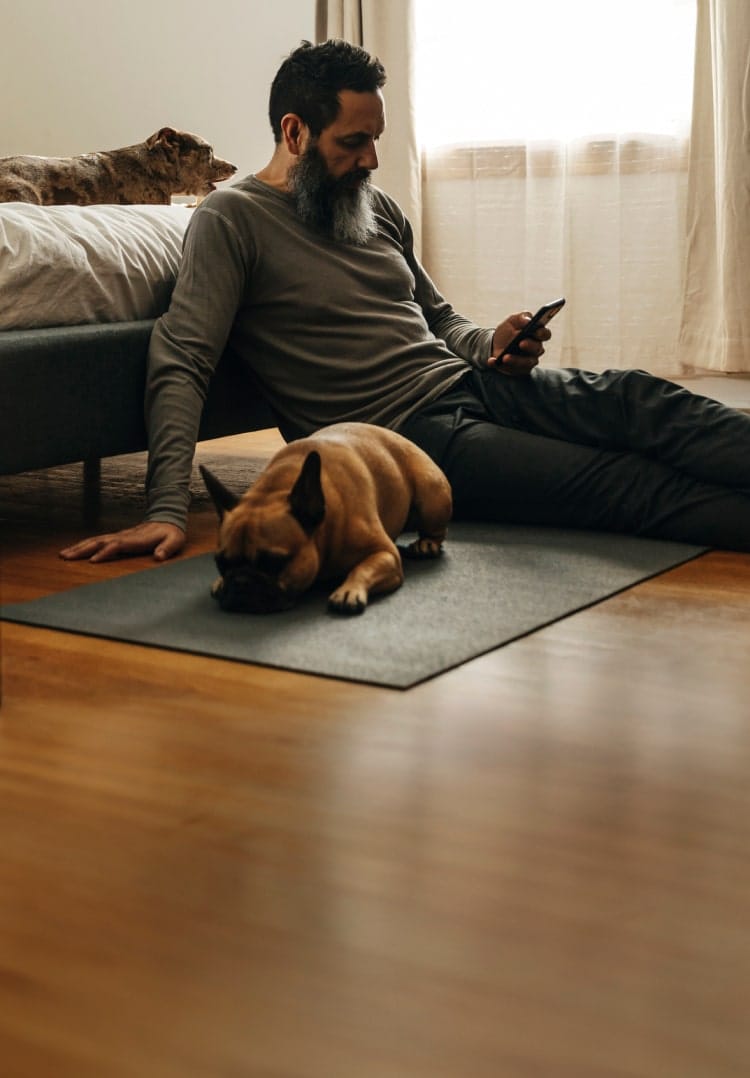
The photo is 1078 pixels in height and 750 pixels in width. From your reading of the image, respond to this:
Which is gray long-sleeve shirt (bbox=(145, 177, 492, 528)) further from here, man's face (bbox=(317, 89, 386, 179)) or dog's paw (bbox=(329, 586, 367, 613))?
dog's paw (bbox=(329, 586, 367, 613))

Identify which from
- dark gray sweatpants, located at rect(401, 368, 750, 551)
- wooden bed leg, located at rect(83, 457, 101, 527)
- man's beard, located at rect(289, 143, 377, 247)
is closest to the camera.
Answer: dark gray sweatpants, located at rect(401, 368, 750, 551)

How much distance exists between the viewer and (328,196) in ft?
8.82

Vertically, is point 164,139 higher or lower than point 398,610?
higher

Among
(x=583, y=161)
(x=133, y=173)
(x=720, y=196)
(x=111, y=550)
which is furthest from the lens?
(x=583, y=161)

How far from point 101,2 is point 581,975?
16.0 ft

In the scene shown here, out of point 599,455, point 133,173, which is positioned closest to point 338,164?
point 599,455

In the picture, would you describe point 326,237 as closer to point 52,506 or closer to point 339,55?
point 339,55

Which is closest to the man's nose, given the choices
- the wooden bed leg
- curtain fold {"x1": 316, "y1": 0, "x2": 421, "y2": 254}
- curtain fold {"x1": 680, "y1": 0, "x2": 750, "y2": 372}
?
the wooden bed leg

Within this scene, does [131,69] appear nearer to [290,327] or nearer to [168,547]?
[290,327]

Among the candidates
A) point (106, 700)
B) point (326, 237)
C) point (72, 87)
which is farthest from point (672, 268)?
point (106, 700)

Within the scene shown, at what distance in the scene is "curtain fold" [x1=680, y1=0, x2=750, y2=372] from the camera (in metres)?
3.85

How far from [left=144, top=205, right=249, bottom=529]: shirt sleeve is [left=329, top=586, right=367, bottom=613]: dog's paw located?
0.54 m

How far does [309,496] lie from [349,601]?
162mm

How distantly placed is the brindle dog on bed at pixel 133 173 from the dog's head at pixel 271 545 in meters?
1.98
